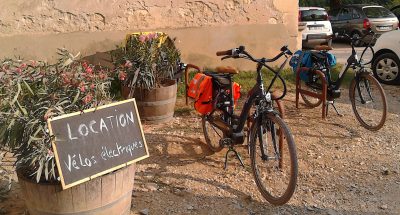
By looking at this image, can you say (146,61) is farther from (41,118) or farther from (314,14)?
(314,14)

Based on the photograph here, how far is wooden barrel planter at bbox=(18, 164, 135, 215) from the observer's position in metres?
2.65

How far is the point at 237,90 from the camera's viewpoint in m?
4.19

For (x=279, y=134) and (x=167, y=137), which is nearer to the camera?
(x=279, y=134)

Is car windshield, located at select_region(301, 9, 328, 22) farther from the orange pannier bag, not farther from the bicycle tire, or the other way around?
the orange pannier bag

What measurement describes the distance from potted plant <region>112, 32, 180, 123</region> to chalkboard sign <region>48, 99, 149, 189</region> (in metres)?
2.17

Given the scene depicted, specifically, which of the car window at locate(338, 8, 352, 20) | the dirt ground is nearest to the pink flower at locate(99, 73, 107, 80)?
the dirt ground

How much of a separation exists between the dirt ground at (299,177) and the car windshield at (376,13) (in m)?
10.4

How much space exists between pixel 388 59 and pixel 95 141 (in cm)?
639

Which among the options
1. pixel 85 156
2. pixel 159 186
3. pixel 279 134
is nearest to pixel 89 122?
pixel 85 156

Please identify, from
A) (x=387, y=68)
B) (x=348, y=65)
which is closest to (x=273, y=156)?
(x=348, y=65)

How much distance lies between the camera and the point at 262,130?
350 cm

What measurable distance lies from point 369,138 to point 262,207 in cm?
215

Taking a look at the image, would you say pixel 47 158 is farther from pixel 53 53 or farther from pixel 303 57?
pixel 53 53

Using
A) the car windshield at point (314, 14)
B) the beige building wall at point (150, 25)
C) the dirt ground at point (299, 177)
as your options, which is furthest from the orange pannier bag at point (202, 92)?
the car windshield at point (314, 14)
